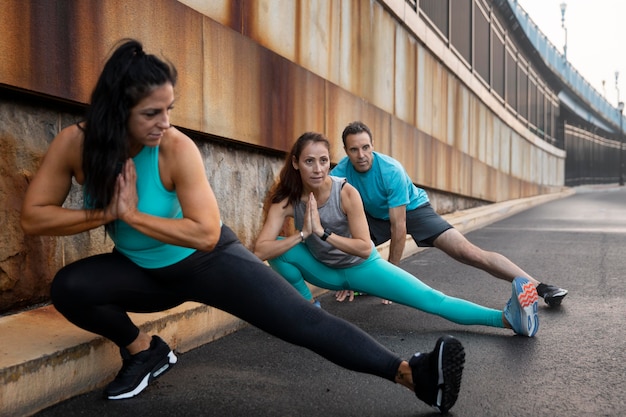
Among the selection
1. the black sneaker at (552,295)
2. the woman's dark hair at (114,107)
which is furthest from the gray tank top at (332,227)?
the woman's dark hair at (114,107)

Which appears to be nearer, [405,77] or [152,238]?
[152,238]

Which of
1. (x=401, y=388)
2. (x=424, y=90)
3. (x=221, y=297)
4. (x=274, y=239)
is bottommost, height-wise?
(x=401, y=388)

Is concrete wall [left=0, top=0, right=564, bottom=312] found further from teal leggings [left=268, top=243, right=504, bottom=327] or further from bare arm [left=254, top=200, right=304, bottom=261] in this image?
teal leggings [left=268, top=243, right=504, bottom=327]

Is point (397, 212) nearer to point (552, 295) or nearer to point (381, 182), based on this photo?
point (381, 182)

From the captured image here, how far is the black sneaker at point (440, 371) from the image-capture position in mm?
2736

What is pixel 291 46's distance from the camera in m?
7.10

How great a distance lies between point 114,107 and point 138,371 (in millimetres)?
1163

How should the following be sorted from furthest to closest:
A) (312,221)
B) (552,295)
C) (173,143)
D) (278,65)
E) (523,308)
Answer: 1. (278,65)
2. (552,295)
3. (312,221)
4. (523,308)
5. (173,143)

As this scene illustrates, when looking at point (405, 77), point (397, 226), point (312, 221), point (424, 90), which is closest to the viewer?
point (312, 221)

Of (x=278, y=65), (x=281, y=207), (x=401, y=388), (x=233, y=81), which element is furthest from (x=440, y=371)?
(x=278, y=65)

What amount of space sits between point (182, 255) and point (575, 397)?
5.86ft

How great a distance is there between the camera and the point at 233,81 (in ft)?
18.9

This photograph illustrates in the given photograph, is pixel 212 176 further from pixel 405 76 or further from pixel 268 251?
pixel 405 76

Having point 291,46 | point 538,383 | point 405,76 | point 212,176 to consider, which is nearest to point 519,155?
point 405,76
